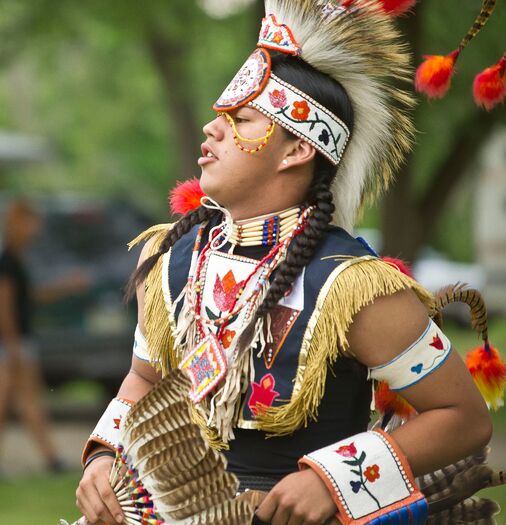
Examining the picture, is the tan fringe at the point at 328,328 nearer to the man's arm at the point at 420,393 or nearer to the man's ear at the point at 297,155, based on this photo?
the man's arm at the point at 420,393

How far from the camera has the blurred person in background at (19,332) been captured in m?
7.82

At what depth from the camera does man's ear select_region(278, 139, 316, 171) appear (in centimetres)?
270

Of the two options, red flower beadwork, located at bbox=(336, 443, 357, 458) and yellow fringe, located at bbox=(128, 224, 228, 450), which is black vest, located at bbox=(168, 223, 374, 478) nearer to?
red flower beadwork, located at bbox=(336, 443, 357, 458)

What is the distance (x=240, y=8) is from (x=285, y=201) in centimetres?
652

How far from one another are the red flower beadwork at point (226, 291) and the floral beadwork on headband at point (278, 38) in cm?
56

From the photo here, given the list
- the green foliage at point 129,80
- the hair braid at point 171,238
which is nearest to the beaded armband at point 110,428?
the hair braid at point 171,238

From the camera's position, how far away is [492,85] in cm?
301

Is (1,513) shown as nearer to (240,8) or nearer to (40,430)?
(40,430)

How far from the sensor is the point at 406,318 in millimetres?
2533

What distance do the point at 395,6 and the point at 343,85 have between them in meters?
0.27

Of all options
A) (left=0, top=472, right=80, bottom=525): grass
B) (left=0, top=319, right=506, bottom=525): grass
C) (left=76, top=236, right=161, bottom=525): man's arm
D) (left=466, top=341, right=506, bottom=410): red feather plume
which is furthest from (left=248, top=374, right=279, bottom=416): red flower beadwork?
(left=0, top=472, right=80, bottom=525): grass

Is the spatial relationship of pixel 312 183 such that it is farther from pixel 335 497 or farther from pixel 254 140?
pixel 335 497

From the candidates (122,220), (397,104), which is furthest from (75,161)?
(397,104)

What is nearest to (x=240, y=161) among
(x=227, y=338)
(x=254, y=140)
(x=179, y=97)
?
(x=254, y=140)
